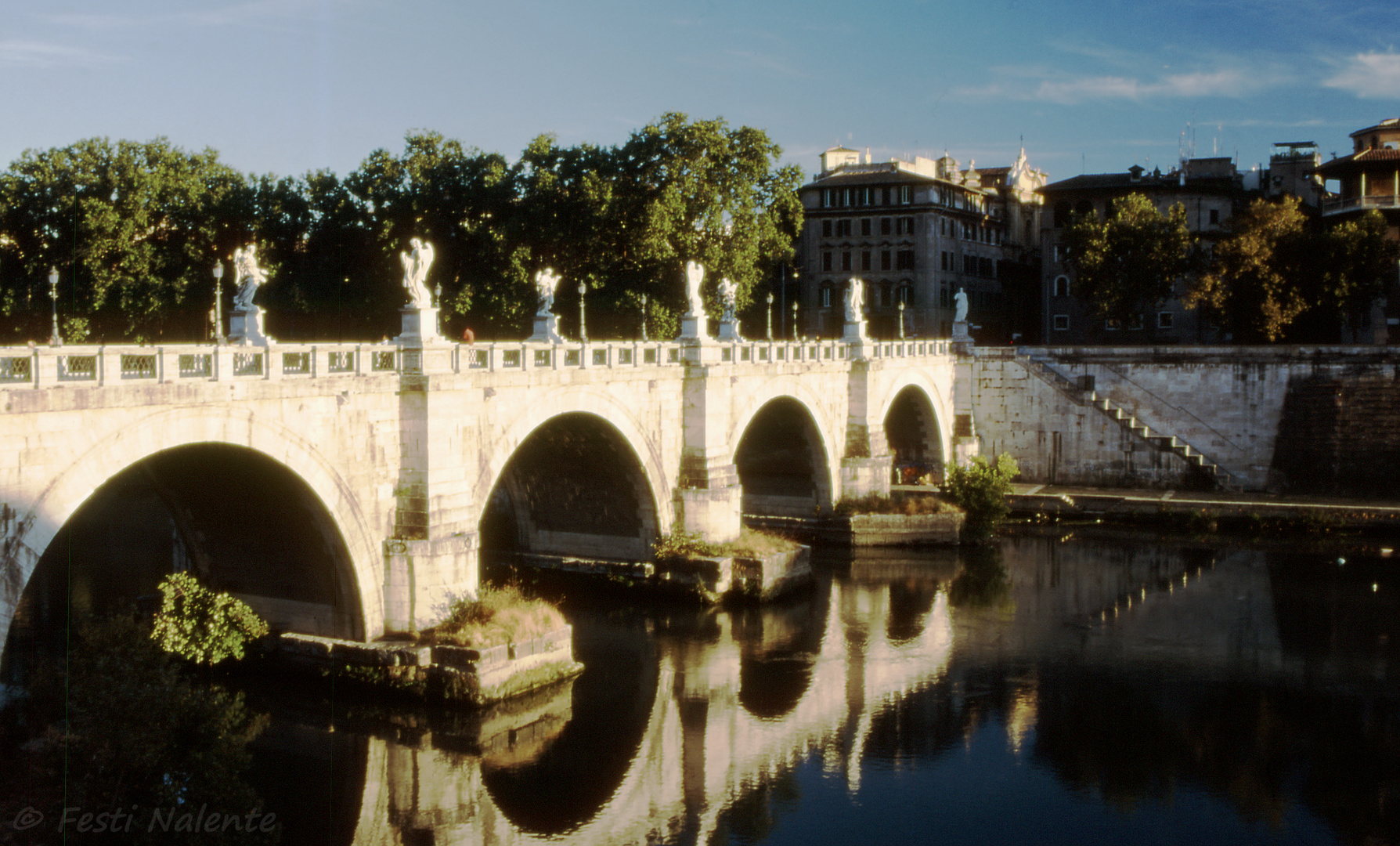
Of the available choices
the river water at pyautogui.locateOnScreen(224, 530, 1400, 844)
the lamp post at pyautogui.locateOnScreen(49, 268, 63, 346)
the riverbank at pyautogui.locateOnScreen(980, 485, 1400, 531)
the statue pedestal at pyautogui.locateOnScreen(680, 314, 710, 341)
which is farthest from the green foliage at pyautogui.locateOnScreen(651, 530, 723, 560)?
the riverbank at pyautogui.locateOnScreen(980, 485, 1400, 531)

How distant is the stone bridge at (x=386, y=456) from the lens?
18797 millimetres

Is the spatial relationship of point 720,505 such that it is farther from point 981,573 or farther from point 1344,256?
point 1344,256

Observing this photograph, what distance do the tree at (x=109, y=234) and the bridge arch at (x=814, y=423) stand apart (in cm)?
2635

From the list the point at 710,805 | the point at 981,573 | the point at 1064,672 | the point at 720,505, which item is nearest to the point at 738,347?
the point at 720,505

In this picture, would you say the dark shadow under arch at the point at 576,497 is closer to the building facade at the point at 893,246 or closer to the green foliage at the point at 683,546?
the green foliage at the point at 683,546

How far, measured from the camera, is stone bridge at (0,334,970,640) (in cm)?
1880

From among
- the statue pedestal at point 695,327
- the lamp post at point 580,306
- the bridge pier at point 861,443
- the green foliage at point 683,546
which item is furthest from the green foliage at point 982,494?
the lamp post at point 580,306

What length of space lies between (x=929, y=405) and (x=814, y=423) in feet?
35.7

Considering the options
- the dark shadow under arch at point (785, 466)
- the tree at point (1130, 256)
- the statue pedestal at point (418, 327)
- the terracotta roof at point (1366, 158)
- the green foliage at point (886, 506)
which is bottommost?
the green foliage at point (886, 506)

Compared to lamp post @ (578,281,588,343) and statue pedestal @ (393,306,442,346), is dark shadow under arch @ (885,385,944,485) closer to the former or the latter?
lamp post @ (578,281,588,343)

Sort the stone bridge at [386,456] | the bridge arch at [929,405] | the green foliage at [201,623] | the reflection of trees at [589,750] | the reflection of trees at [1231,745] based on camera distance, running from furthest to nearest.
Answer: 1. the bridge arch at [929,405]
2. the green foliage at [201,623]
3. the reflection of trees at [1231,745]
4. the reflection of trees at [589,750]
5. the stone bridge at [386,456]

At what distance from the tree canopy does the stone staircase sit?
1280 centimetres

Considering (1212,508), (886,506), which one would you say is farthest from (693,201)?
(1212,508)

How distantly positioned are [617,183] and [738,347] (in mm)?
18454
